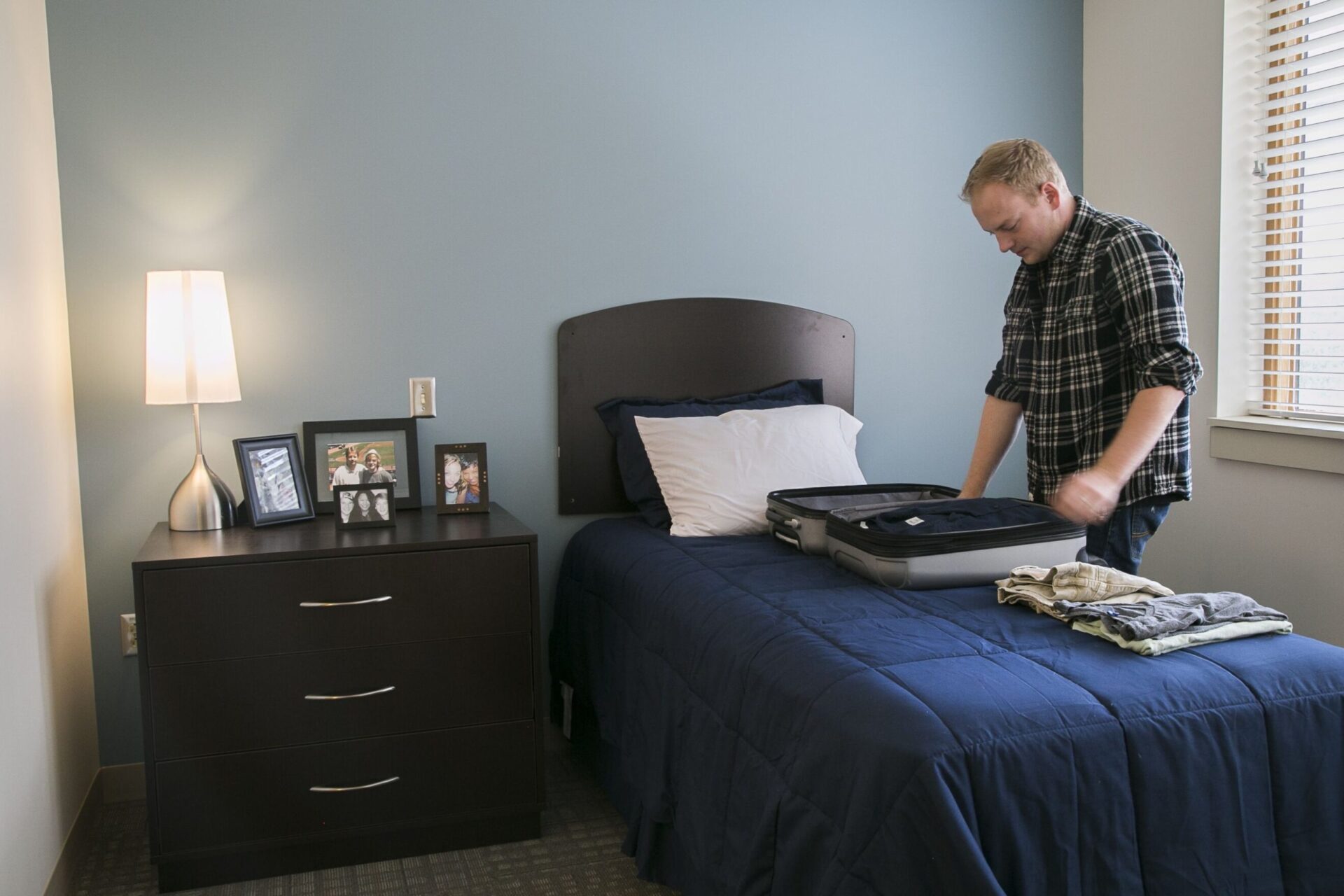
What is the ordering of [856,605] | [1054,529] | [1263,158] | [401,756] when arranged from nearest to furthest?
[856,605]
[1054,529]
[401,756]
[1263,158]

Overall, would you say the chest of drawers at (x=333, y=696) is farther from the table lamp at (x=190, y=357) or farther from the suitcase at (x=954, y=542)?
the suitcase at (x=954, y=542)

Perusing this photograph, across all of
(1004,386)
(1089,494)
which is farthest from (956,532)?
(1004,386)

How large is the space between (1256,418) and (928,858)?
2124mm

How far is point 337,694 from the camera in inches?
86.9

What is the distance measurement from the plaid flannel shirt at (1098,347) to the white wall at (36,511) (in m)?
2.09

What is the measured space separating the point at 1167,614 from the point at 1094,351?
2.37 ft

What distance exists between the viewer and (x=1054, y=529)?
204cm

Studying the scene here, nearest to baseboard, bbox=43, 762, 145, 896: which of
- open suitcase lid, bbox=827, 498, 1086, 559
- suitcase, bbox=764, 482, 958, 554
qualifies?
suitcase, bbox=764, 482, 958, 554

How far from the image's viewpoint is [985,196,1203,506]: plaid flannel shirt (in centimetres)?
201

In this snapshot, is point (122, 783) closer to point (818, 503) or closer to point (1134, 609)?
point (818, 503)

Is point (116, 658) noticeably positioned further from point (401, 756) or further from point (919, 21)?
point (919, 21)

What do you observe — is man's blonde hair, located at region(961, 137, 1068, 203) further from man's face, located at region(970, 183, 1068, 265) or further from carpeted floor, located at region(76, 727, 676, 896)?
carpeted floor, located at region(76, 727, 676, 896)

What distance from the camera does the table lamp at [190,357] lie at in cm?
235

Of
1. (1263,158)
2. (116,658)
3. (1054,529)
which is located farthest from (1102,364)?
(116,658)
